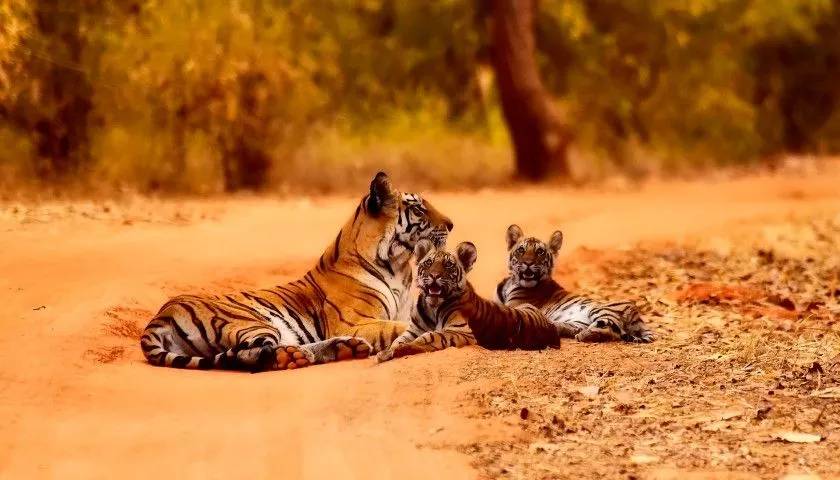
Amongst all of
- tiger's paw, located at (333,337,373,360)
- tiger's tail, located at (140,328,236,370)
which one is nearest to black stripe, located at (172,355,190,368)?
tiger's tail, located at (140,328,236,370)

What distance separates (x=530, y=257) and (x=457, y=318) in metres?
0.95

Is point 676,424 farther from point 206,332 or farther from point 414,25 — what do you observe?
point 414,25

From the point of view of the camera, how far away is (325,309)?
9062 mm

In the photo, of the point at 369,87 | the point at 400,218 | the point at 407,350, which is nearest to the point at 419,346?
the point at 407,350

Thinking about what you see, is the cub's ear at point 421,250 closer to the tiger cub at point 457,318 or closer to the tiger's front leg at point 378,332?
the tiger cub at point 457,318

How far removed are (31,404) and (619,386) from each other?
9.38ft

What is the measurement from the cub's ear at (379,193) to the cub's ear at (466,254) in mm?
751

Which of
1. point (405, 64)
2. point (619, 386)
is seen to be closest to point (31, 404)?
point (619, 386)

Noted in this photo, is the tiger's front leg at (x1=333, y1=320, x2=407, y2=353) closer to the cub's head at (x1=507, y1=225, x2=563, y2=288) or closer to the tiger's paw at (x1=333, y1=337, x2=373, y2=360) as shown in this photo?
the tiger's paw at (x1=333, y1=337, x2=373, y2=360)

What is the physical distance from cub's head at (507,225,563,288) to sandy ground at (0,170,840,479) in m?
0.74

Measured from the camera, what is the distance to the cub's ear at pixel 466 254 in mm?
8414

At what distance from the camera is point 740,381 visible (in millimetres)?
7902

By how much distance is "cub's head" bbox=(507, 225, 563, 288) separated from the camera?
30.3ft

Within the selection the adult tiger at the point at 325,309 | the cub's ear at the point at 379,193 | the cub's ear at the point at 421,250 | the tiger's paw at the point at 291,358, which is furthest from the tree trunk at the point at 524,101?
the tiger's paw at the point at 291,358
